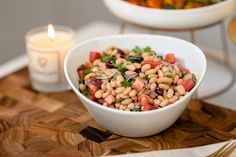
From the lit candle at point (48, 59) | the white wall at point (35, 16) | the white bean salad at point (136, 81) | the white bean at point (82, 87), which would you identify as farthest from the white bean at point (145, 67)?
the white wall at point (35, 16)

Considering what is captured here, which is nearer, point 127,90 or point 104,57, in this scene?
point 127,90

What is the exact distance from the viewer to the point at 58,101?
35.8 inches

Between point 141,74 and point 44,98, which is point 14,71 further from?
point 141,74

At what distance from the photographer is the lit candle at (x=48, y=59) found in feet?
3.03

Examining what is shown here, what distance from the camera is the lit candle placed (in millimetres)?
924

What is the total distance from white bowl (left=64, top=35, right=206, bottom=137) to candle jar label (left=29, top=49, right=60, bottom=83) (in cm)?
8

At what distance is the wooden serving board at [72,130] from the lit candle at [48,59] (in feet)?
0.07

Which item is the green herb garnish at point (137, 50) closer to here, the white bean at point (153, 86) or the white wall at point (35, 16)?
the white bean at point (153, 86)

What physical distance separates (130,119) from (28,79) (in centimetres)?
35

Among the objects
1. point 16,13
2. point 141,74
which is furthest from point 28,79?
point 16,13

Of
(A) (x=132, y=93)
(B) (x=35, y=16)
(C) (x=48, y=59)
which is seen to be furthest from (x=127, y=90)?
(B) (x=35, y=16)

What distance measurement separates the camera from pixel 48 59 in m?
0.92

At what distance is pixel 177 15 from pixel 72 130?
0.28 meters

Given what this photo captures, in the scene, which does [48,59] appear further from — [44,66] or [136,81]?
[136,81]
